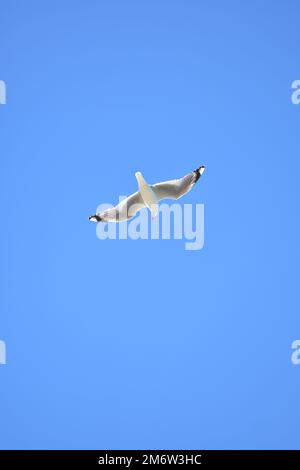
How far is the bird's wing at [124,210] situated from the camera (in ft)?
49.0

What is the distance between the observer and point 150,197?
582 inches

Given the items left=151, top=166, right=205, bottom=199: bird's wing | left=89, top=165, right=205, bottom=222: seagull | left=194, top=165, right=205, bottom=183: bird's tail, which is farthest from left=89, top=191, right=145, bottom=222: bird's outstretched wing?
left=194, top=165, right=205, bottom=183: bird's tail

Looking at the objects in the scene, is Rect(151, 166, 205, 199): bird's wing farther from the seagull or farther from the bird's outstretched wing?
the bird's outstretched wing

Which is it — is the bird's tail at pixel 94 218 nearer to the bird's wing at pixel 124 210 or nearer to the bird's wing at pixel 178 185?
the bird's wing at pixel 124 210

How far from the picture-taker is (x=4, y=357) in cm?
1886

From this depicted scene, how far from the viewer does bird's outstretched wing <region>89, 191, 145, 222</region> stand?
14930 mm

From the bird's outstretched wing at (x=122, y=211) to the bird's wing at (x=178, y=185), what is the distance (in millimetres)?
451

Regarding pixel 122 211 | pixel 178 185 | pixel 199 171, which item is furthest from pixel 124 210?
pixel 199 171

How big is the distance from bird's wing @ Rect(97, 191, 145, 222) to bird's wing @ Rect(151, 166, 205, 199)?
17.7 inches

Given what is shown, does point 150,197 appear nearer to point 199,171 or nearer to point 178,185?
point 178,185

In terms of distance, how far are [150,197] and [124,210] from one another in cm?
60

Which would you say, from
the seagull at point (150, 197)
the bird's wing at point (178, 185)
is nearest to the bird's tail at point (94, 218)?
the seagull at point (150, 197)
